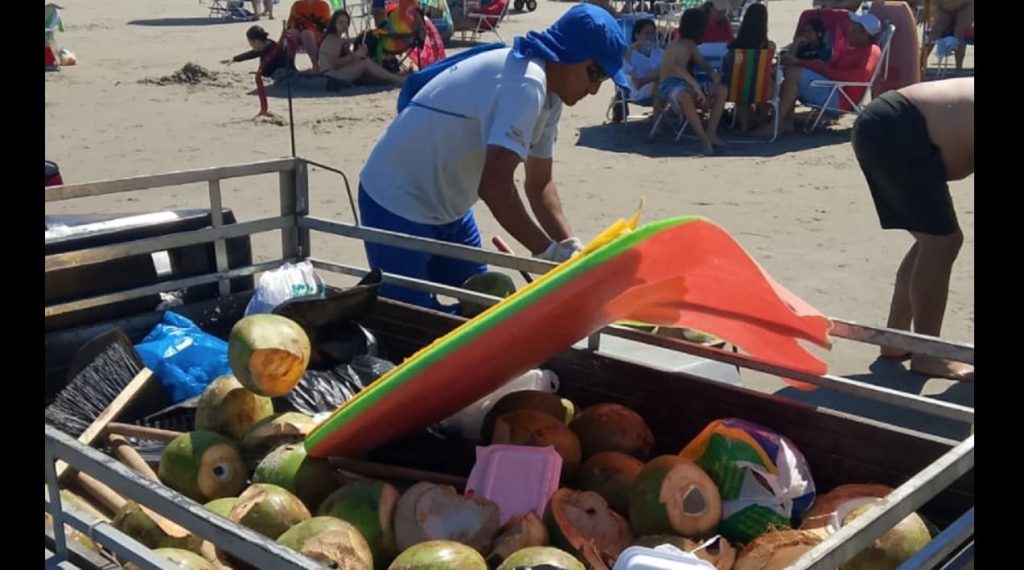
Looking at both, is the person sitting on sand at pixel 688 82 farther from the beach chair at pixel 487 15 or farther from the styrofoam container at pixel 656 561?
the styrofoam container at pixel 656 561

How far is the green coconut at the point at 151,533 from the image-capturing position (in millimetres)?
2258

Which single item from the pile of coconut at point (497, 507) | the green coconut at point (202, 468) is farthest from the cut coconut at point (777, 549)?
the green coconut at point (202, 468)

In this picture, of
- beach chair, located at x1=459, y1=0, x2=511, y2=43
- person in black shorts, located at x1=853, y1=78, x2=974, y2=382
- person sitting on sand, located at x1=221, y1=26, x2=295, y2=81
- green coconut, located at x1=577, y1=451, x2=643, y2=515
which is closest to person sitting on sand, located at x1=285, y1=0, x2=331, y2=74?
person sitting on sand, located at x1=221, y1=26, x2=295, y2=81

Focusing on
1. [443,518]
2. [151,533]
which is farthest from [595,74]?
[151,533]

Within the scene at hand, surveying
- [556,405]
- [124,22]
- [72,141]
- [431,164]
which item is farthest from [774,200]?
[124,22]

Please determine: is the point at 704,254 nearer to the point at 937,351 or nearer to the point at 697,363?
the point at 937,351

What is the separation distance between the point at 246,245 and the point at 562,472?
1.82 meters

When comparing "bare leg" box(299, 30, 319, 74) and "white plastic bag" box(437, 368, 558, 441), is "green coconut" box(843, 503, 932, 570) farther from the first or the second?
"bare leg" box(299, 30, 319, 74)

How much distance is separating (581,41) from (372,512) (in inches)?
76.3

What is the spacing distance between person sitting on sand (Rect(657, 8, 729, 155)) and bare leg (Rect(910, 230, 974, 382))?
6.29 metres

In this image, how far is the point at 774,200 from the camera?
9039 millimetres

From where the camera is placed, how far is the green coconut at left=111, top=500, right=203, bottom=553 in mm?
2258

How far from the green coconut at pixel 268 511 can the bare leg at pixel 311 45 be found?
574 inches

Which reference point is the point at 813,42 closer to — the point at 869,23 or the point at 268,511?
the point at 869,23
